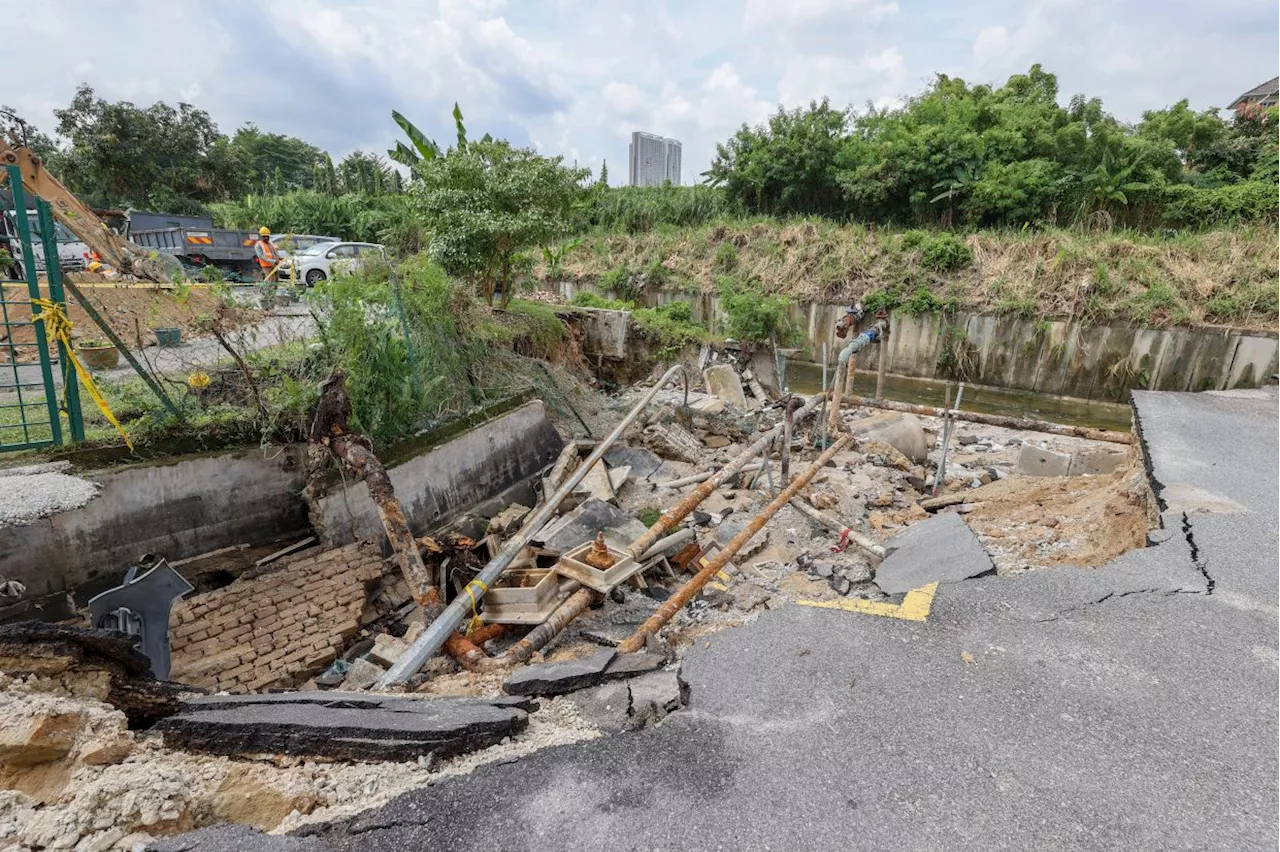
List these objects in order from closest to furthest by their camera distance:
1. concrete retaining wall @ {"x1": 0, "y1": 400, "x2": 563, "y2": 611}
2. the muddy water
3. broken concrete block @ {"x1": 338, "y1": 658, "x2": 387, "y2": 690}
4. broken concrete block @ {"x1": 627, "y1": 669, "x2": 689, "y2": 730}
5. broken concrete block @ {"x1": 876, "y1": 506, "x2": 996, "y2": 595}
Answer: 1. broken concrete block @ {"x1": 627, "y1": 669, "x2": 689, "y2": 730}
2. broken concrete block @ {"x1": 876, "y1": 506, "x2": 996, "y2": 595}
3. broken concrete block @ {"x1": 338, "y1": 658, "x2": 387, "y2": 690}
4. concrete retaining wall @ {"x1": 0, "y1": 400, "x2": 563, "y2": 611}
5. the muddy water

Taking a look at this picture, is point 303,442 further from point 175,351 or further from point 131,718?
point 131,718

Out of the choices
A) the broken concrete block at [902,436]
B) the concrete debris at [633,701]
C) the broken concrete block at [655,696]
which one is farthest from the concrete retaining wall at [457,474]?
the broken concrete block at [902,436]

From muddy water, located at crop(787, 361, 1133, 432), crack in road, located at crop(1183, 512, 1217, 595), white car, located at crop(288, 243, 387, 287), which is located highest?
white car, located at crop(288, 243, 387, 287)

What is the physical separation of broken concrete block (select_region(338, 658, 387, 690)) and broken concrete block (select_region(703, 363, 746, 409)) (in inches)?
313

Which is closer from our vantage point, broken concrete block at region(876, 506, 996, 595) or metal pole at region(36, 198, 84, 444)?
broken concrete block at region(876, 506, 996, 595)

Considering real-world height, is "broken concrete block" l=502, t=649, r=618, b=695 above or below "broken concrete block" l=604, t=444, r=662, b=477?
above

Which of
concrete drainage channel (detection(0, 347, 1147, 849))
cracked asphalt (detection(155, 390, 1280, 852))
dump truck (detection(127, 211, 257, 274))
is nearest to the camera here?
cracked asphalt (detection(155, 390, 1280, 852))

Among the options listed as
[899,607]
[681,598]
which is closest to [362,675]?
[681,598]

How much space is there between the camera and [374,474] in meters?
4.09

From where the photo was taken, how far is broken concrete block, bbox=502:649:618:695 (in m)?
2.72

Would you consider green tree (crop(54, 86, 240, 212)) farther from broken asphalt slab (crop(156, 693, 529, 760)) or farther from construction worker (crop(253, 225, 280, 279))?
broken asphalt slab (crop(156, 693, 529, 760))

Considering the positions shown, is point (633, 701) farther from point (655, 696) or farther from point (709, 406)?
point (709, 406)

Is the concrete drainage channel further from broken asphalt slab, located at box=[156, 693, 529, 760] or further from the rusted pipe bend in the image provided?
the rusted pipe bend

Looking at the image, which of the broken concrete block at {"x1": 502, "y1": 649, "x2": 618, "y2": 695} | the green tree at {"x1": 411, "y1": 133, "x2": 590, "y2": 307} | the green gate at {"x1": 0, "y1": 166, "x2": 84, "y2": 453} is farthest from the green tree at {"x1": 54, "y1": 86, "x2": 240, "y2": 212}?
the broken concrete block at {"x1": 502, "y1": 649, "x2": 618, "y2": 695}
